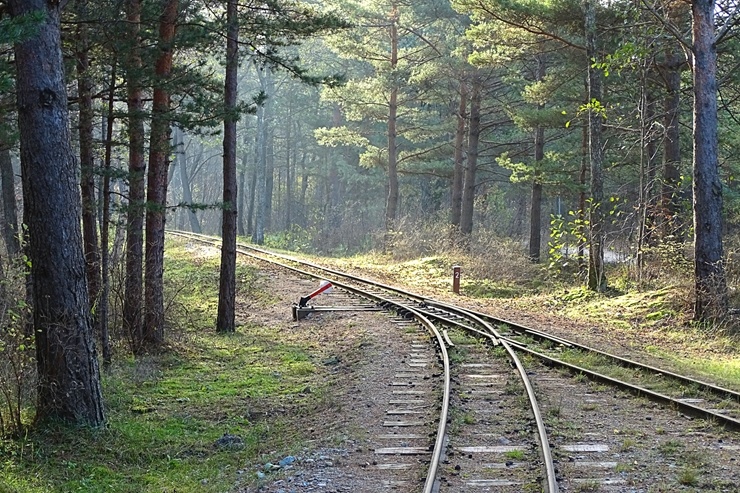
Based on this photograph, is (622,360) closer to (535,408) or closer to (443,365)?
(443,365)

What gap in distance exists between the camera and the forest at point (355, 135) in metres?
7.22

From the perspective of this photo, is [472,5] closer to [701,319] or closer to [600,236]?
[600,236]

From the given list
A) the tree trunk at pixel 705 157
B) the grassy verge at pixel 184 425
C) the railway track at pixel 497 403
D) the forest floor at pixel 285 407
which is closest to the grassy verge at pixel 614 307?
the forest floor at pixel 285 407

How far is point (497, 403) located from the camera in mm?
8781

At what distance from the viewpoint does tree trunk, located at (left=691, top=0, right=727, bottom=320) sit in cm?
1434

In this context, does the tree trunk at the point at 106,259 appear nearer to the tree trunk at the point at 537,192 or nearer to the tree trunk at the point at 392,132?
the tree trunk at the point at 537,192

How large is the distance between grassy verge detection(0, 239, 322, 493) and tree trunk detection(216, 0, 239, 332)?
1.87ft

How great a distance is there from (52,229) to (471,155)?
74.4 feet

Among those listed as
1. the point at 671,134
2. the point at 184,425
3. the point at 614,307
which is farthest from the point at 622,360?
the point at 671,134

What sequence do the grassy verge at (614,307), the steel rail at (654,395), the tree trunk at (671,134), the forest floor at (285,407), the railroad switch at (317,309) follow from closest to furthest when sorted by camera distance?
the forest floor at (285,407), the steel rail at (654,395), the grassy verge at (614,307), the railroad switch at (317,309), the tree trunk at (671,134)

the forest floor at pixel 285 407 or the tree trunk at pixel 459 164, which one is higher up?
the tree trunk at pixel 459 164

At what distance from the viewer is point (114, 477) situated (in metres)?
6.75

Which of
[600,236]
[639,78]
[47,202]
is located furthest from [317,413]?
[639,78]

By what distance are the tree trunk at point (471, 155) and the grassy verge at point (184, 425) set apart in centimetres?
1515
